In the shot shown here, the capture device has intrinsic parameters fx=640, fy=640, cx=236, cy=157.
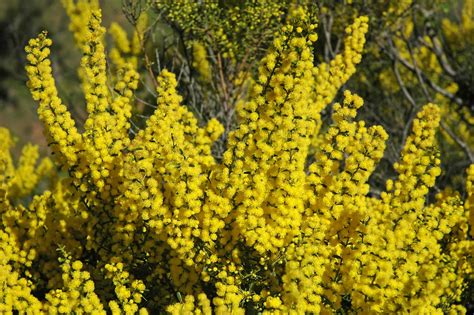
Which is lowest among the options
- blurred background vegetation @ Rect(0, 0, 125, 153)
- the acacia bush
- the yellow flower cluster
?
the acacia bush

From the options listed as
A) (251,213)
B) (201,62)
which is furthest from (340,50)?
(251,213)

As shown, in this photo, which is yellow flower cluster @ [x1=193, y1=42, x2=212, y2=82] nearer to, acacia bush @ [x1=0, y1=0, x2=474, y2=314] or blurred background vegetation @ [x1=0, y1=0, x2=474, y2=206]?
blurred background vegetation @ [x1=0, y1=0, x2=474, y2=206]

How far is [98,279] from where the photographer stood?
4211 millimetres

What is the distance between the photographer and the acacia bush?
324 cm

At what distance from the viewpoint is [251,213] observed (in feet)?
11.3

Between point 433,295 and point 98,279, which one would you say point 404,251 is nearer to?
point 433,295

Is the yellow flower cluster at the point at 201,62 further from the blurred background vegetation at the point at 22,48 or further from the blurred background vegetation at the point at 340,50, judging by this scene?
the blurred background vegetation at the point at 22,48

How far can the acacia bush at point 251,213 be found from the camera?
10.6ft

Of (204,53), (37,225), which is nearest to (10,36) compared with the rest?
(204,53)

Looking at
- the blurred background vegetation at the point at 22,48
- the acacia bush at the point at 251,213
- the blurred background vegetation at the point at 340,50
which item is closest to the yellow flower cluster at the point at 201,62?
the blurred background vegetation at the point at 340,50

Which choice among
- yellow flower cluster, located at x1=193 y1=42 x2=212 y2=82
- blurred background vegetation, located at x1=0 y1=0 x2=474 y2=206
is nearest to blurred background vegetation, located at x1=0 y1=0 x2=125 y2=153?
blurred background vegetation, located at x1=0 y1=0 x2=474 y2=206

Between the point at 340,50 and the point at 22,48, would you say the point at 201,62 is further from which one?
the point at 22,48

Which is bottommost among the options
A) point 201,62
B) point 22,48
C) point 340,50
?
point 201,62

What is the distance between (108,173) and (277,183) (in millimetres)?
1065
